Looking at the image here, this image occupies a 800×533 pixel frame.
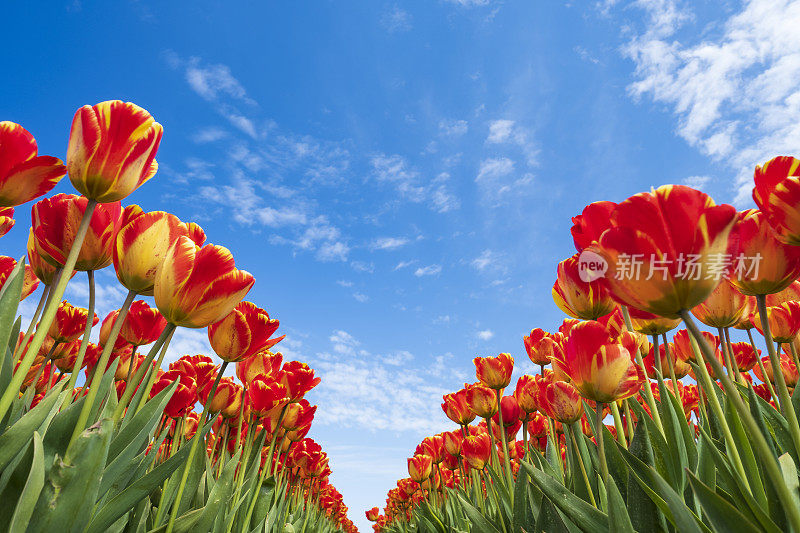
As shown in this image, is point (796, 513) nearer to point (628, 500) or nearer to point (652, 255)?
point (652, 255)

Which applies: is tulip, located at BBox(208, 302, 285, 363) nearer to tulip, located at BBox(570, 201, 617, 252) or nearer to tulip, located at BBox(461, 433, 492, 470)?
tulip, located at BBox(570, 201, 617, 252)

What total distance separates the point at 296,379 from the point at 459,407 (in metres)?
1.63

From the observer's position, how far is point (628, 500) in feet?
4.00

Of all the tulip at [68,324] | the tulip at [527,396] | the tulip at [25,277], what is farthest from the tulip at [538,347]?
the tulip at [25,277]

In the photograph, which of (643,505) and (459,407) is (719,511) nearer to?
(643,505)

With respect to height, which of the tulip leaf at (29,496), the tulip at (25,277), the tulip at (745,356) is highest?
the tulip at (745,356)

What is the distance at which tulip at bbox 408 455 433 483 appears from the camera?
16.2 feet

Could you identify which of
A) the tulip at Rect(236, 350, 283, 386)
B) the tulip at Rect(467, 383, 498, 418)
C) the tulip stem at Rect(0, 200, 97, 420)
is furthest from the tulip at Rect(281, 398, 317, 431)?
the tulip stem at Rect(0, 200, 97, 420)

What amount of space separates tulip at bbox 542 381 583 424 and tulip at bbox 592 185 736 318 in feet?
3.65

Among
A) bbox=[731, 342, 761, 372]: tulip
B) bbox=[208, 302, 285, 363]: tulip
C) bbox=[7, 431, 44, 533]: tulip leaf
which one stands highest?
bbox=[731, 342, 761, 372]: tulip

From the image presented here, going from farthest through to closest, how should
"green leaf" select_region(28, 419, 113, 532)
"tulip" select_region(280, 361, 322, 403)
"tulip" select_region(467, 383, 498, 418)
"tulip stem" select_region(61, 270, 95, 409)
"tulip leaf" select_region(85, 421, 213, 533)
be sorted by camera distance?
"tulip" select_region(467, 383, 498, 418) → "tulip" select_region(280, 361, 322, 403) → "tulip stem" select_region(61, 270, 95, 409) → "tulip leaf" select_region(85, 421, 213, 533) → "green leaf" select_region(28, 419, 113, 532)

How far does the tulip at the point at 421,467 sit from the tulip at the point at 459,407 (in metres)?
1.57

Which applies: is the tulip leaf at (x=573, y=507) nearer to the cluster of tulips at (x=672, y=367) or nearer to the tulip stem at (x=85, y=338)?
the cluster of tulips at (x=672, y=367)

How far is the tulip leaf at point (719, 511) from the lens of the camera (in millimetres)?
806
